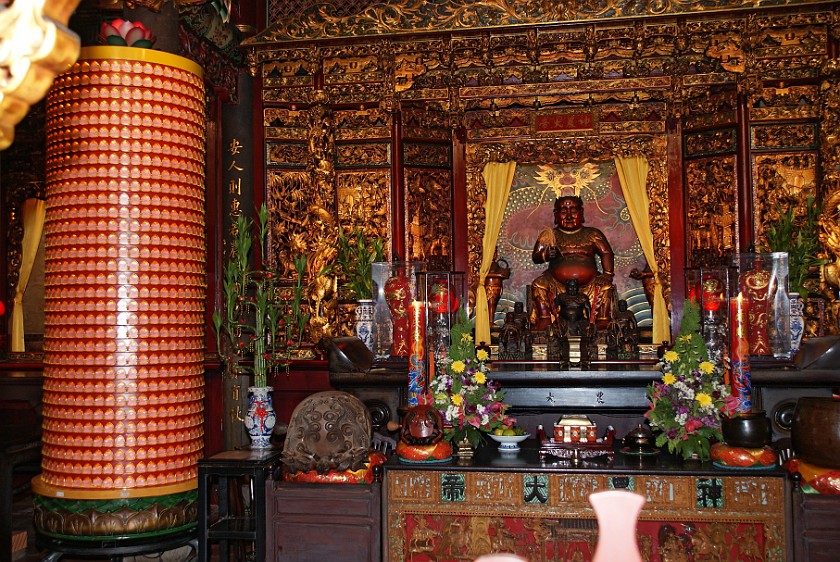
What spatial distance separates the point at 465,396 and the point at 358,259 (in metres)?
3.40

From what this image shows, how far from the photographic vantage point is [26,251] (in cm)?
861

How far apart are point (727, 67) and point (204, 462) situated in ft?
19.3

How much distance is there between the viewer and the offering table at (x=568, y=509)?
143 inches

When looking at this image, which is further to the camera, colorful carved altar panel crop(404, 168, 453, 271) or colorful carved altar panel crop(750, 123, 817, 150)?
colorful carved altar panel crop(404, 168, 453, 271)

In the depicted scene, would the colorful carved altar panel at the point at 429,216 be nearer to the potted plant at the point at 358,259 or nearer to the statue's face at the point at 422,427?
the potted plant at the point at 358,259

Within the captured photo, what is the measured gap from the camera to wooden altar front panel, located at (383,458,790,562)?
3.64 m

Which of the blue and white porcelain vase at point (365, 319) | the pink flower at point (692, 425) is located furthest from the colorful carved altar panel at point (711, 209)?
the pink flower at point (692, 425)

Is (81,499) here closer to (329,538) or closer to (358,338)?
(329,538)

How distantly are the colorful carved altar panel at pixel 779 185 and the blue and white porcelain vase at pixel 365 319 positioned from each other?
3660mm

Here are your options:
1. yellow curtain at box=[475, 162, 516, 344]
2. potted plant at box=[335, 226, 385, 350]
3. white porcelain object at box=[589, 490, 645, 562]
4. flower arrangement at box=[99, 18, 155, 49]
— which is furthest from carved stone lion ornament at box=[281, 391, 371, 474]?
yellow curtain at box=[475, 162, 516, 344]

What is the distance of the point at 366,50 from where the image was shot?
25.5ft

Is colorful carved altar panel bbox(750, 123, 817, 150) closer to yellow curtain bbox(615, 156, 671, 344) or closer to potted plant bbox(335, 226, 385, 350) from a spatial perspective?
yellow curtain bbox(615, 156, 671, 344)

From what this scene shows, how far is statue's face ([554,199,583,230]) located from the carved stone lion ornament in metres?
4.97

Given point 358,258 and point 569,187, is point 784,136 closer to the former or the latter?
point 569,187
